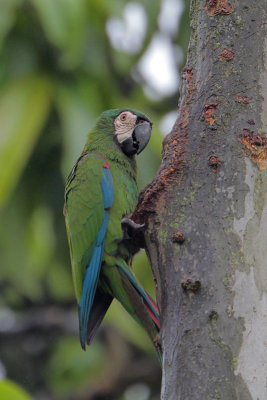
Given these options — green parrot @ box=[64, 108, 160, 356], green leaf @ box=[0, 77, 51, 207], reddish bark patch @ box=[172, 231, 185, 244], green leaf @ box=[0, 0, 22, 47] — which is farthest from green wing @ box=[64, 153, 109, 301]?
green leaf @ box=[0, 0, 22, 47]

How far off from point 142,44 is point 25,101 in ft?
3.97

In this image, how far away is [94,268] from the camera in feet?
9.32

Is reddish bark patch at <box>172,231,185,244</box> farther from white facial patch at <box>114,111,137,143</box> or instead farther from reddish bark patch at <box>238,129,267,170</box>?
white facial patch at <box>114,111,137,143</box>

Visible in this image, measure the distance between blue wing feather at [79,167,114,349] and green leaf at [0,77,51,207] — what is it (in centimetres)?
209

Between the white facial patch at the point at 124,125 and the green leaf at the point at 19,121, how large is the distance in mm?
1724

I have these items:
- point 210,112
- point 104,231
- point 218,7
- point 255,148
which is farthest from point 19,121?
point 255,148

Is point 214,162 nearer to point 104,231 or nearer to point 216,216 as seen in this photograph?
point 216,216

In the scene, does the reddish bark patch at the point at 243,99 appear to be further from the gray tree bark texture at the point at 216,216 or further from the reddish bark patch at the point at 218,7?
the reddish bark patch at the point at 218,7

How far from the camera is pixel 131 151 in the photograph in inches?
133

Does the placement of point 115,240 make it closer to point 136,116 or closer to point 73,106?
point 136,116

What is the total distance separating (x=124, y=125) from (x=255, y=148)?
1.78 m

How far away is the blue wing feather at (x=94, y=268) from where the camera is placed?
2721 mm

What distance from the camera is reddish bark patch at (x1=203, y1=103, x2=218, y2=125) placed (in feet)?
6.00

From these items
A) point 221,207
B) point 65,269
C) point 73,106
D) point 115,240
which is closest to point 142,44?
point 73,106
